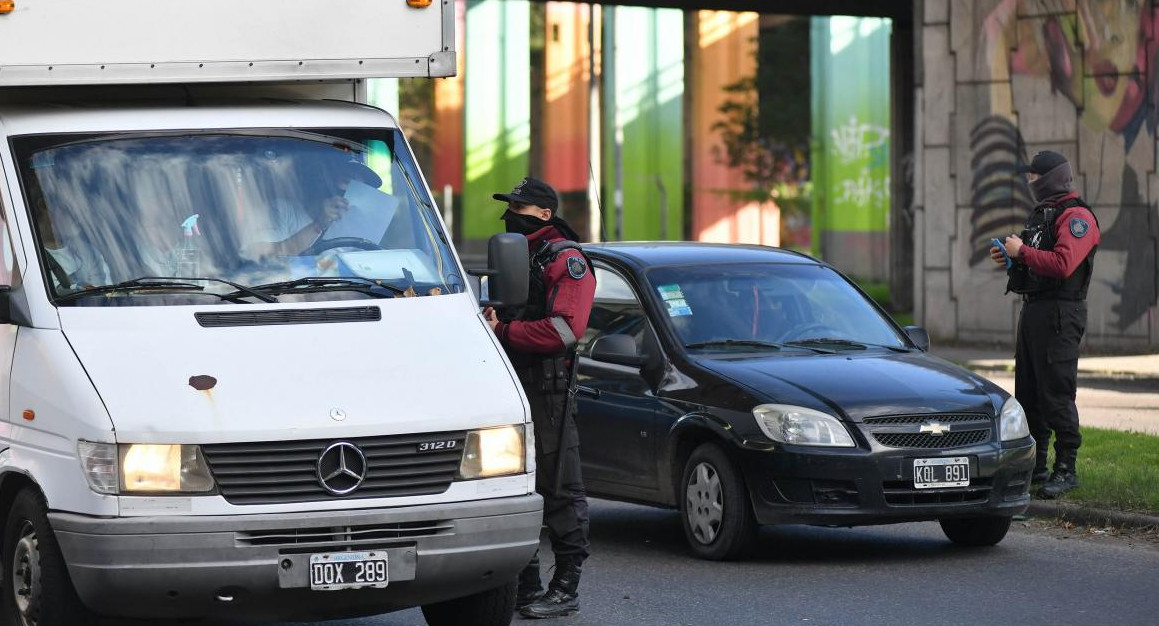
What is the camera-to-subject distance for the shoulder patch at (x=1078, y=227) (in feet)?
36.3

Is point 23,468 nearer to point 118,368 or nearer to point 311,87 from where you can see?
point 118,368

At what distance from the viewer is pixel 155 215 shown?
7.34 meters

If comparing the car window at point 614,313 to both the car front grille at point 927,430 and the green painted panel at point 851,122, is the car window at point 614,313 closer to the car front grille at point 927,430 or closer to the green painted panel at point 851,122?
the car front grille at point 927,430

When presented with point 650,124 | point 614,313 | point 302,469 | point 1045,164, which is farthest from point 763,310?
point 650,124

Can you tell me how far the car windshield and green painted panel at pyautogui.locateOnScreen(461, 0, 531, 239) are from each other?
41.8 m

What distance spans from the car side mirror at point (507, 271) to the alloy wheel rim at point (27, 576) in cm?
199

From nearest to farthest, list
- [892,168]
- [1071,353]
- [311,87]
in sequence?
[311,87]
[1071,353]
[892,168]

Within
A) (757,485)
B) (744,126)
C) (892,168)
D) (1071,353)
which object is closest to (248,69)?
(757,485)

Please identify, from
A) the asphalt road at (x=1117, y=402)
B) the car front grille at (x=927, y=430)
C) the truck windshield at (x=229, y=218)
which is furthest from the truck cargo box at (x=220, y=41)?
the asphalt road at (x=1117, y=402)

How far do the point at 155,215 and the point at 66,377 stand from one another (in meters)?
1.00

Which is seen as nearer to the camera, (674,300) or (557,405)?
(557,405)

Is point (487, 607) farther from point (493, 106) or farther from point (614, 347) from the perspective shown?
point (493, 106)

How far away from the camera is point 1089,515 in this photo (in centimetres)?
1072

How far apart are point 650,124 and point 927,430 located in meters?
44.5
